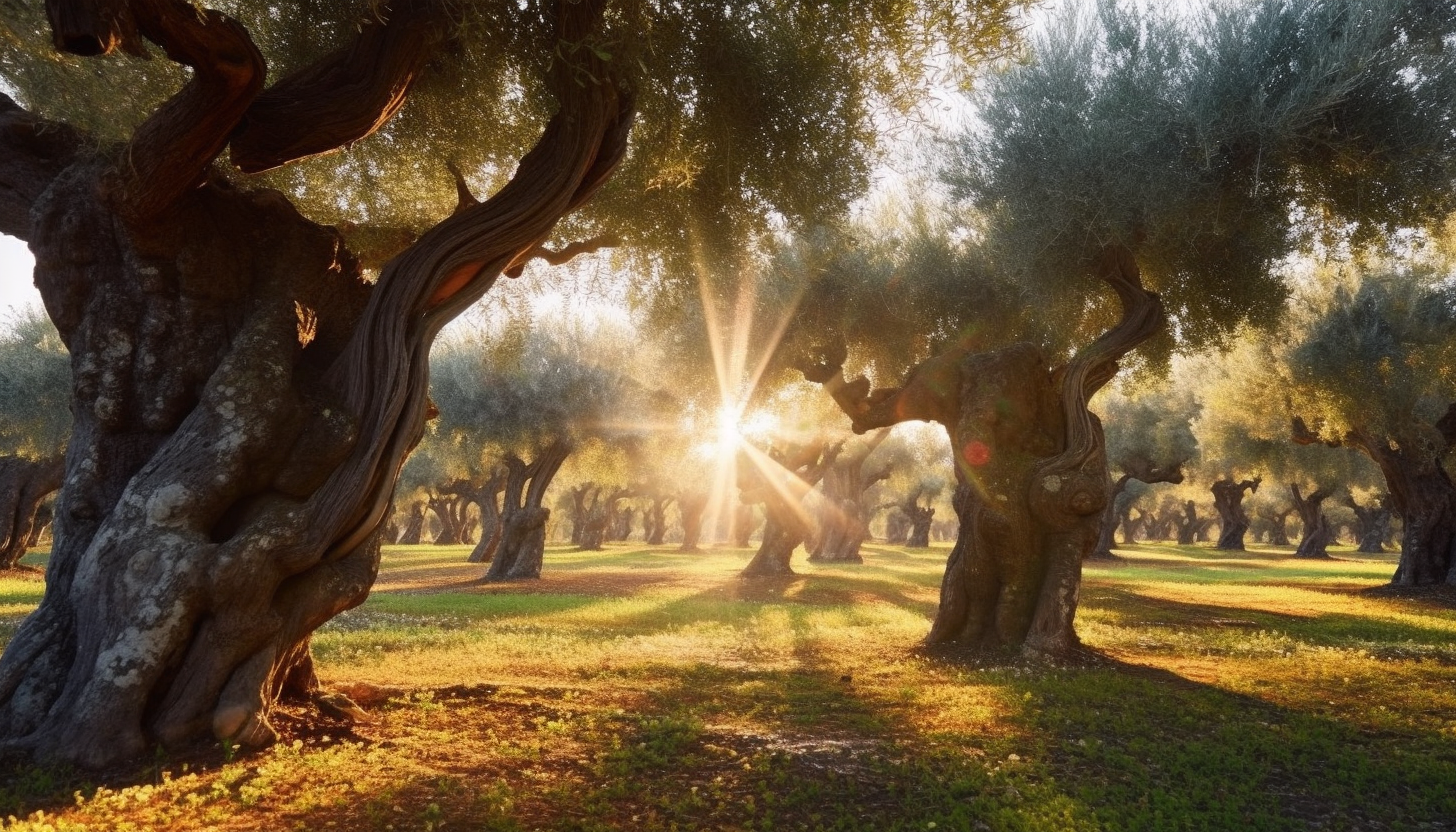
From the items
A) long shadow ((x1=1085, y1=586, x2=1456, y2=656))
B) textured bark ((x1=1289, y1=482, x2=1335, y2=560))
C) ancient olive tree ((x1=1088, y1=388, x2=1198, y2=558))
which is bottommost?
long shadow ((x1=1085, y1=586, x2=1456, y2=656))

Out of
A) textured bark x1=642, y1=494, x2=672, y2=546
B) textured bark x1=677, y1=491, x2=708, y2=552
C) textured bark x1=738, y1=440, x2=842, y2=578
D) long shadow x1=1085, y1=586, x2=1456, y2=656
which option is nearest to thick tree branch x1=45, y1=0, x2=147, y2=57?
long shadow x1=1085, y1=586, x2=1456, y2=656

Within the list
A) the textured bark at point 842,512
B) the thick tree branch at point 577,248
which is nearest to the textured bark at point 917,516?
the textured bark at point 842,512

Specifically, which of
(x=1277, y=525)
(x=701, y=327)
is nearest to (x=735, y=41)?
(x=701, y=327)

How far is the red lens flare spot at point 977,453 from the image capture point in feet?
41.7

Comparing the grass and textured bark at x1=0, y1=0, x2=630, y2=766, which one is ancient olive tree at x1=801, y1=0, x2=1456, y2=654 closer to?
the grass

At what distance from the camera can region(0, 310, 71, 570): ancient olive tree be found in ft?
86.6

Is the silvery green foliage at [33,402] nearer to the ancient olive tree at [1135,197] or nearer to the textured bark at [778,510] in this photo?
the textured bark at [778,510]

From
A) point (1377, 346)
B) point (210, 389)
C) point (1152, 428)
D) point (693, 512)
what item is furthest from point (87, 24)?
point (693, 512)

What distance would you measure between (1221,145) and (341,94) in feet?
38.3

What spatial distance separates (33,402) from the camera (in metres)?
26.4

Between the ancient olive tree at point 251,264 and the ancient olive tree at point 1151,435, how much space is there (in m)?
39.3

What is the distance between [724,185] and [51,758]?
313 inches

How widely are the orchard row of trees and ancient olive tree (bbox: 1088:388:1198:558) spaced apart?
92.1 ft

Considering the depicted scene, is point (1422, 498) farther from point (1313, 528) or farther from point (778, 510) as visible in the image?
point (1313, 528)
